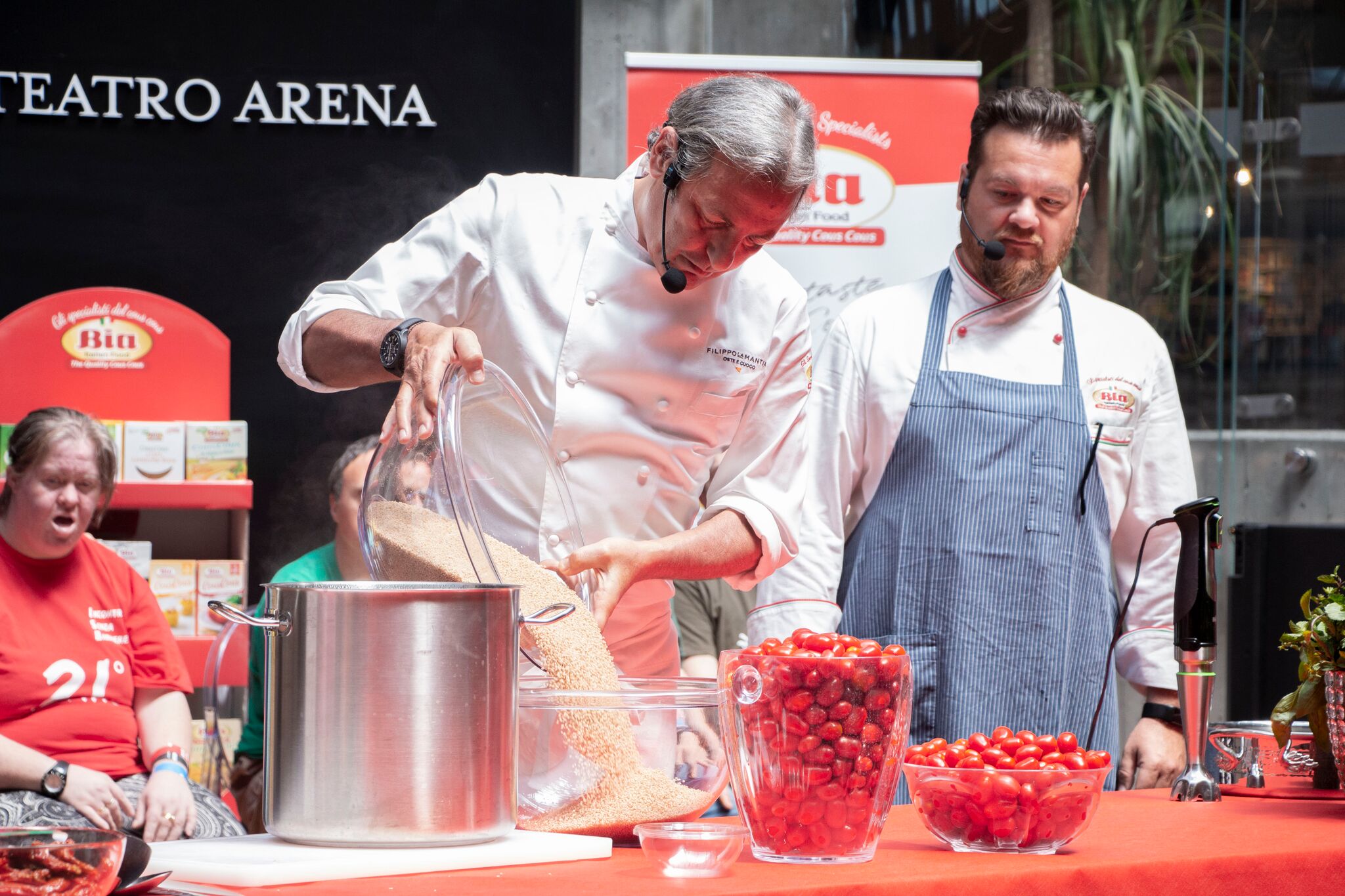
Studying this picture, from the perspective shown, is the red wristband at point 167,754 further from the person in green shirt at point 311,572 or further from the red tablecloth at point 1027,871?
the red tablecloth at point 1027,871

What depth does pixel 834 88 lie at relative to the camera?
3.41m

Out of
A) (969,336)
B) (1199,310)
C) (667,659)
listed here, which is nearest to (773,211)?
(667,659)

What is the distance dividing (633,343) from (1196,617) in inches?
29.7

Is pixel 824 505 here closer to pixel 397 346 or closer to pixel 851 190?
pixel 397 346

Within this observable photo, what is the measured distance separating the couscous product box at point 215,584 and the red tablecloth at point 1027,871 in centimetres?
230

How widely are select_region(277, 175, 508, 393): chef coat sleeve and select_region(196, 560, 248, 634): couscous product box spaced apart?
1.64 meters

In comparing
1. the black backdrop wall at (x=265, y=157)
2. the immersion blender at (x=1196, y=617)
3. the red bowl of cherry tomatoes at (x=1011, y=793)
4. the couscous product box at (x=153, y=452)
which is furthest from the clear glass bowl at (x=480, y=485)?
the black backdrop wall at (x=265, y=157)

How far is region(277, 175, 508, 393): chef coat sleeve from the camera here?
182 centimetres

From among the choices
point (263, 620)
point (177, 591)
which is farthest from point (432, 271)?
point (177, 591)

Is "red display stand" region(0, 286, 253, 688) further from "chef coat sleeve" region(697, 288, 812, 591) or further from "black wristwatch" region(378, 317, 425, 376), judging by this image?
"black wristwatch" region(378, 317, 425, 376)

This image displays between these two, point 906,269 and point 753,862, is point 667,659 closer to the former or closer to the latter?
point 753,862

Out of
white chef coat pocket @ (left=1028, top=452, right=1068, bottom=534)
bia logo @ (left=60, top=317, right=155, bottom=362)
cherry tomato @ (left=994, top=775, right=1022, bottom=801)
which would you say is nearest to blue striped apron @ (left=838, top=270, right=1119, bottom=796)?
white chef coat pocket @ (left=1028, top=452, right=1068, bottom=534)

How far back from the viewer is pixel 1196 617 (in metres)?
1.63

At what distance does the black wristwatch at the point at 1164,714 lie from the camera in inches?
89.4
